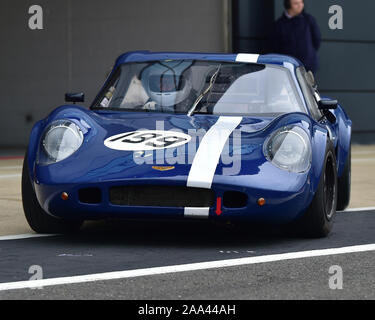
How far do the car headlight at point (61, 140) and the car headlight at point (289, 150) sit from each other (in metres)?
1.12

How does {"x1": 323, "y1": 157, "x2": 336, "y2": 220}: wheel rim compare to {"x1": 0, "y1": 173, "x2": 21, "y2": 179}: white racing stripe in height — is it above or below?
above

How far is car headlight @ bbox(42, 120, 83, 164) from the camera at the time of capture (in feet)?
21.0

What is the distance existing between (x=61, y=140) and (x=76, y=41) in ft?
30.5

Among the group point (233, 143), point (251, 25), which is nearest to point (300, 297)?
point (233, 143)

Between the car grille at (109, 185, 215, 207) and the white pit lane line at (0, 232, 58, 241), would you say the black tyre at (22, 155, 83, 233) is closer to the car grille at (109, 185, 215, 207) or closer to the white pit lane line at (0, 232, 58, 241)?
the white pit lane line at (0, 232, 58, 241)

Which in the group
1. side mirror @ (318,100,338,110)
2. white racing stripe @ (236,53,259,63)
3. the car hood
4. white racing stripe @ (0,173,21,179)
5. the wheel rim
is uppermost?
white racing stripe @ (236,53,259,63)

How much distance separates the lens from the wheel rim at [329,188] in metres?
6.82

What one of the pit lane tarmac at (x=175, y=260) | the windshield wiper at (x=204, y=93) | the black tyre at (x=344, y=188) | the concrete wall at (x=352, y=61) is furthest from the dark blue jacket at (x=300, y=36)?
the pit lane tarmac at (x=175, y=260)

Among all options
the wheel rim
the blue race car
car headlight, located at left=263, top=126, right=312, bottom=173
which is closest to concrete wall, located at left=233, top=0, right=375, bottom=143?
the blue race car

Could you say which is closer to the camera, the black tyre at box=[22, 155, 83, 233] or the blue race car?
the blue race car

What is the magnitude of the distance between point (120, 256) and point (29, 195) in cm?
98

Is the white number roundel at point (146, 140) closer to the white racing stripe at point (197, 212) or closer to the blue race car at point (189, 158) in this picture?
the blue race car at point (189, 158)

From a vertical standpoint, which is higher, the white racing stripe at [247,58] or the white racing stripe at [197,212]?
the white racing stripe at [247,58]

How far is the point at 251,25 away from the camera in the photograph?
49.2ft
